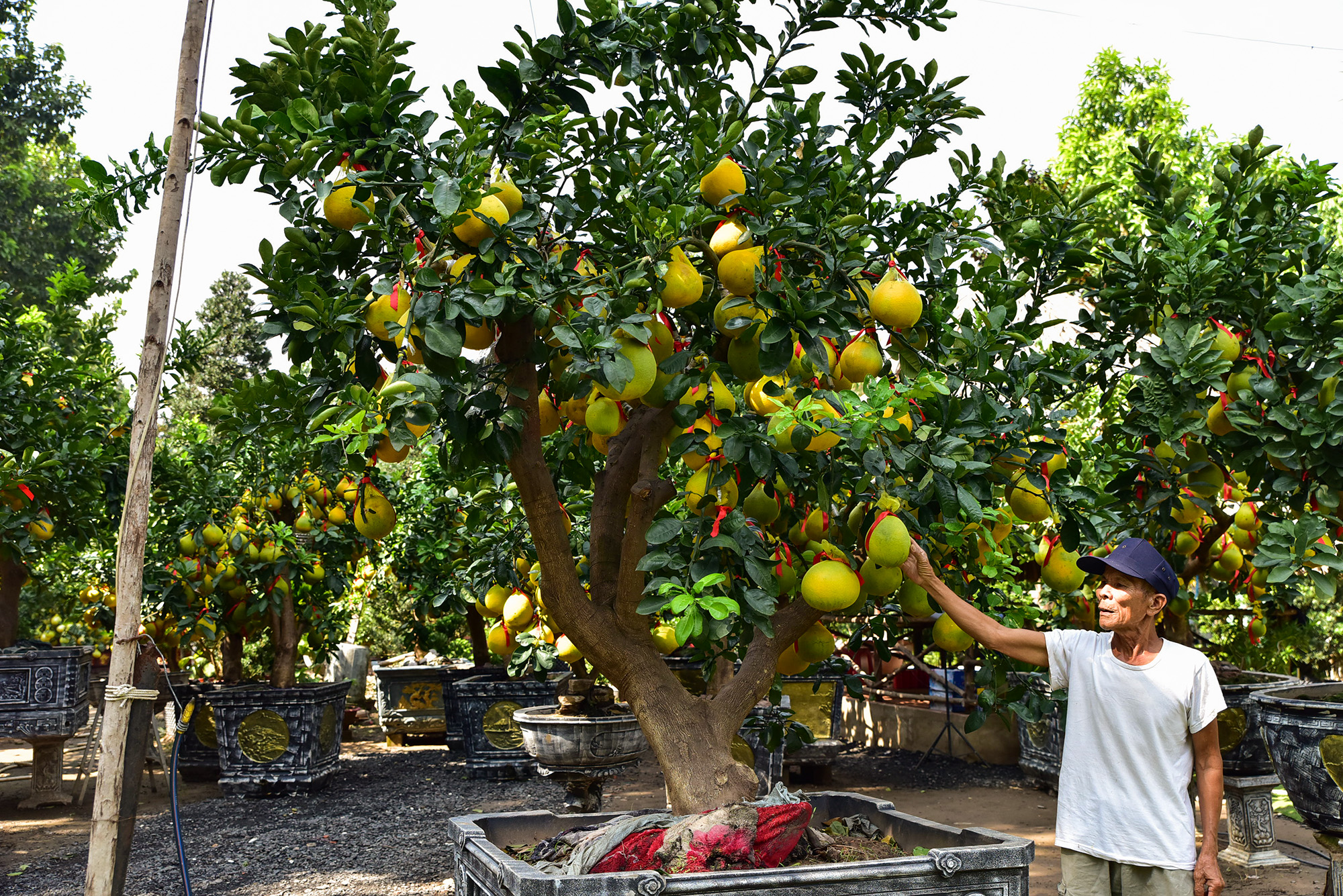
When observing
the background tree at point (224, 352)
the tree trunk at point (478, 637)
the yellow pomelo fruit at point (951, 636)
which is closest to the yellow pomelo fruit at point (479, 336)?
the yellow pomelo fruit at point (951, 636)

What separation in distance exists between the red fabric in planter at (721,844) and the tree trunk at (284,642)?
496cm

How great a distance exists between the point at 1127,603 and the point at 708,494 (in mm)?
1028

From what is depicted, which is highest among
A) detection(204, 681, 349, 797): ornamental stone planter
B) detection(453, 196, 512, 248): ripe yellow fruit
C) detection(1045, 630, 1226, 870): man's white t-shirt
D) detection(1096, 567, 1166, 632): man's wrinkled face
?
detection(453, 196, 512, 248): ripe yellow fruit

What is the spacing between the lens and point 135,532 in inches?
106

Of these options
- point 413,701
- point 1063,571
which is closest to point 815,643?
point 1063,571

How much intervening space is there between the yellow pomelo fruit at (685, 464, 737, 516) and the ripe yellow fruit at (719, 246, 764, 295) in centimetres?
42

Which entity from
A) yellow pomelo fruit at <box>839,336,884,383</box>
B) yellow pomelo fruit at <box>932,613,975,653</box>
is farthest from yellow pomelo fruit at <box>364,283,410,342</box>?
yellow pomelo fruit at <box>932,613,975,653</box>

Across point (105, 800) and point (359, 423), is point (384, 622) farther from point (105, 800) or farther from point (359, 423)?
point (359, 423)

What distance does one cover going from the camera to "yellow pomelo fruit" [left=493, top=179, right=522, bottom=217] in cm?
195

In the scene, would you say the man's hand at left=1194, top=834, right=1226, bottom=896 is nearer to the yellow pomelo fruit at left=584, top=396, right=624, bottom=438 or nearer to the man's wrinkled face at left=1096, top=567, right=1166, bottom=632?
the man's wrinkled face at left=1096, top=567, right=1166, bottom=632

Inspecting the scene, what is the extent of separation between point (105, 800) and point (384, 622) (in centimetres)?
1018

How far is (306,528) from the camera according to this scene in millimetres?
6625

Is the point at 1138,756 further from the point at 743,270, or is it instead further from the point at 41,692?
the point at 41,692

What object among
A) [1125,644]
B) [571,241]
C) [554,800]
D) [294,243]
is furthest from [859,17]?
[554,800]
